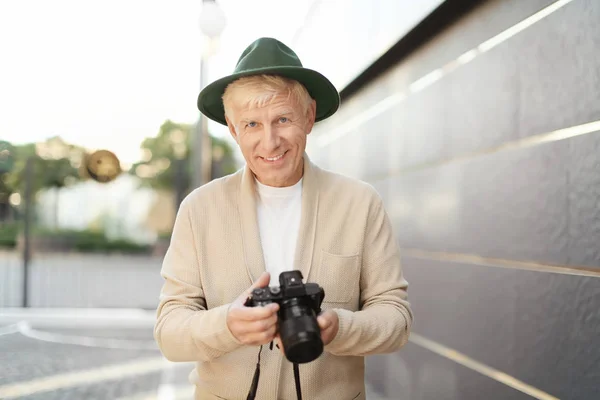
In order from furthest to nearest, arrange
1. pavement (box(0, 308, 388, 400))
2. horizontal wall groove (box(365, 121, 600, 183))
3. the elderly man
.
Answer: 1. pavement (box(0, 308, 388, 400))
2. horizontal wall groove (box(365, 121, 600, 183))
3. the elderly man

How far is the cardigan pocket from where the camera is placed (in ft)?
6.01

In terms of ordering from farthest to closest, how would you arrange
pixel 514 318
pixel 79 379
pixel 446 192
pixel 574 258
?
pixel 79 379
pixel 446 192
pixel 514 318
pixel 574 258

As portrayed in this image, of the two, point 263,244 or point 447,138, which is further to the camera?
point 447,138

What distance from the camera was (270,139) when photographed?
1802 millimetres

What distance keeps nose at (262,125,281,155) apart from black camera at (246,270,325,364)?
461mm

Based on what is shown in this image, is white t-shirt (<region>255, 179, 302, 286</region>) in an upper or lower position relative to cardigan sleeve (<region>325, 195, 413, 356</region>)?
upper

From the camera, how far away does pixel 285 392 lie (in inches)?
70.6

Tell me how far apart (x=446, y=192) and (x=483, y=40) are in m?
1.01

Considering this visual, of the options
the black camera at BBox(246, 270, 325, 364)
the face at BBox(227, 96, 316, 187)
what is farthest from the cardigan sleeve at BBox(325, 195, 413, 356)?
the face at BBox(227, 96, 316, 187)

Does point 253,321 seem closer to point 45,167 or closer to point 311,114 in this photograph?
point 311,114

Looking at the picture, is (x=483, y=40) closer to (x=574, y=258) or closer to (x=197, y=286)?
(x=574, y=258)

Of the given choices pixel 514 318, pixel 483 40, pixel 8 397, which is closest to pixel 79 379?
pixel 8 397

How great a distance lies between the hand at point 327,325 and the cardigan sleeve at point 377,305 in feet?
0.16

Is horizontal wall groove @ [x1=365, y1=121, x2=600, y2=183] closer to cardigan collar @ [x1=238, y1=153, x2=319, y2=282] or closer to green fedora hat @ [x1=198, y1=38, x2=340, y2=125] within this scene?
green fedora hat @ [x1=198, y1=38, x2=340, y2=125]
